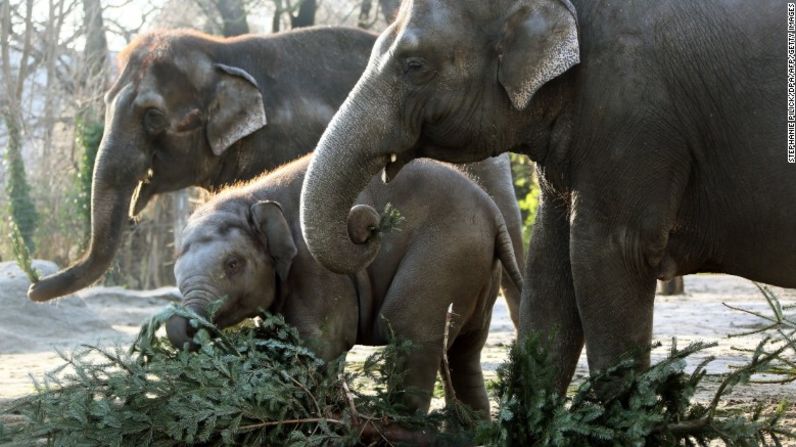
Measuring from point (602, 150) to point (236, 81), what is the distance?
422 cm

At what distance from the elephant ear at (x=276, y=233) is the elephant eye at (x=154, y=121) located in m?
2.78

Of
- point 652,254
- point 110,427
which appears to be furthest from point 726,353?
point 110,427

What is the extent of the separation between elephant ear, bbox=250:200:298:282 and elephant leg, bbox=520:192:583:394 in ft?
3.62

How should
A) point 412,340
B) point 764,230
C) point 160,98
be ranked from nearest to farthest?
point 764,230 → point 412,340 → point 160,98

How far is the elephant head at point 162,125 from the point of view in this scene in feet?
27.8

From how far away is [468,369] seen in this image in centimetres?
653

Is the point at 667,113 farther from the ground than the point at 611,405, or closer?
farther from the ground

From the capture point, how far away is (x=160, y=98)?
27.9ft

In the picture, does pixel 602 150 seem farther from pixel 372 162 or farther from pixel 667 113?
pixel 372 162

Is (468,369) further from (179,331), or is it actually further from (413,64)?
(413,64)

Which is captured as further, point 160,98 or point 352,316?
point 160,98

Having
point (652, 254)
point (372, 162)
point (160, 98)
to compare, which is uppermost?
point (160, 98)

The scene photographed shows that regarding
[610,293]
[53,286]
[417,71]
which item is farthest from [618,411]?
[53,286]

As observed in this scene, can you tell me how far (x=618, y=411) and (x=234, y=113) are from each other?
4.67 m
